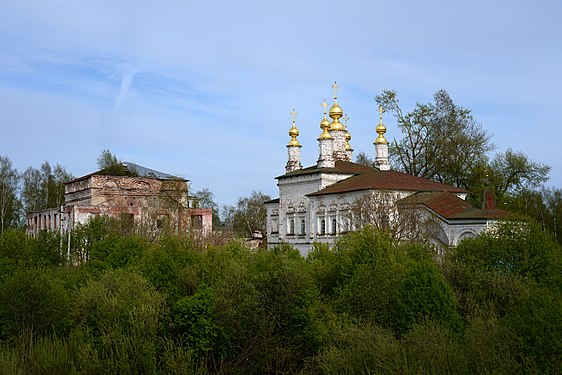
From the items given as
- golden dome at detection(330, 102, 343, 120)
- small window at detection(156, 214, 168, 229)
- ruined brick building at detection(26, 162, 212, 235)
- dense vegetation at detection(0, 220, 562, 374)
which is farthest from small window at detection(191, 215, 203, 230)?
dense vegetation at detection(0, 220, 562, 374)

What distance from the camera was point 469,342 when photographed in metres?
14.2

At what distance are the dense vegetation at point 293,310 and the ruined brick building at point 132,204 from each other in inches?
647

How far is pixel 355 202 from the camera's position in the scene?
120 ft

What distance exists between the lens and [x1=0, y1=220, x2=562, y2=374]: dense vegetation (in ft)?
48.6

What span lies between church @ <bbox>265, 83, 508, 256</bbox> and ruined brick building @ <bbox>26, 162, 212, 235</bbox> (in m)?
5.58

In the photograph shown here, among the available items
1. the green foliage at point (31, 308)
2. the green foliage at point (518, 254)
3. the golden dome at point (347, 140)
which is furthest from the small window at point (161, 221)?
the green foliage at point (518, 254)

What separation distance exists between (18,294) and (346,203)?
70.6ft

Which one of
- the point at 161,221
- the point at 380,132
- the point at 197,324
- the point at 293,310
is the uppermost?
the point at 380,132

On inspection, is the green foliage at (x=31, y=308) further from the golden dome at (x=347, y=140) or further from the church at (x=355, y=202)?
the golden dome at (x=347, y=140)

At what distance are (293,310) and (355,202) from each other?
17636mm

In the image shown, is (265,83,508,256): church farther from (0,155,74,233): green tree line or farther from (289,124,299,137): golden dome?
(0,155,74,233): green tree line

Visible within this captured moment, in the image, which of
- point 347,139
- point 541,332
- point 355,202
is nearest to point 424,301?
point 541,332

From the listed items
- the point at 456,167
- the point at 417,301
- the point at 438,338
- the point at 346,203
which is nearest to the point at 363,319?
the point at 417,301

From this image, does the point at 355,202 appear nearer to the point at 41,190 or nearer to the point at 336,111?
the point at 336,111
